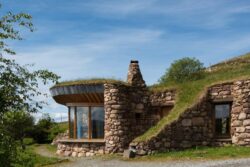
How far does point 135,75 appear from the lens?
2077cm

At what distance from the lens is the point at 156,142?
676 inches

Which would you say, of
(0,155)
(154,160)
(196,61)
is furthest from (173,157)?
(196,61)

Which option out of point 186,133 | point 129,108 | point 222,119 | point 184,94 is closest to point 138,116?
point 129,108

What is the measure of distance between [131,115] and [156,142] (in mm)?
3431

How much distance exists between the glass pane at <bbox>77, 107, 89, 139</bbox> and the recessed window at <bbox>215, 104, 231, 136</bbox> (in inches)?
254

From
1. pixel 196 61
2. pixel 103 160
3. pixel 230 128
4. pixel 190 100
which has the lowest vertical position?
pixel 103 160

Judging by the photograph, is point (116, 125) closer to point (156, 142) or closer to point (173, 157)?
point (156, 142)

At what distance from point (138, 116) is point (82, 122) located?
2926 mm

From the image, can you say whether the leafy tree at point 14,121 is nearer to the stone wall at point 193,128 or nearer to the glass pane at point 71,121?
the stone wall at point 193,128

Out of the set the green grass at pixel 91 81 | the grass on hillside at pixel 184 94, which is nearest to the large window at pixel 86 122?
the green grass at pixel 91 81

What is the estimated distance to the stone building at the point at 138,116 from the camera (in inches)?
687

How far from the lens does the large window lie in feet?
69.2

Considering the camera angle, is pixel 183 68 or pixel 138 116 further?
pixel 183 68

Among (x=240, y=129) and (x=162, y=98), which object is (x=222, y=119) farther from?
(x=162, y=98)
